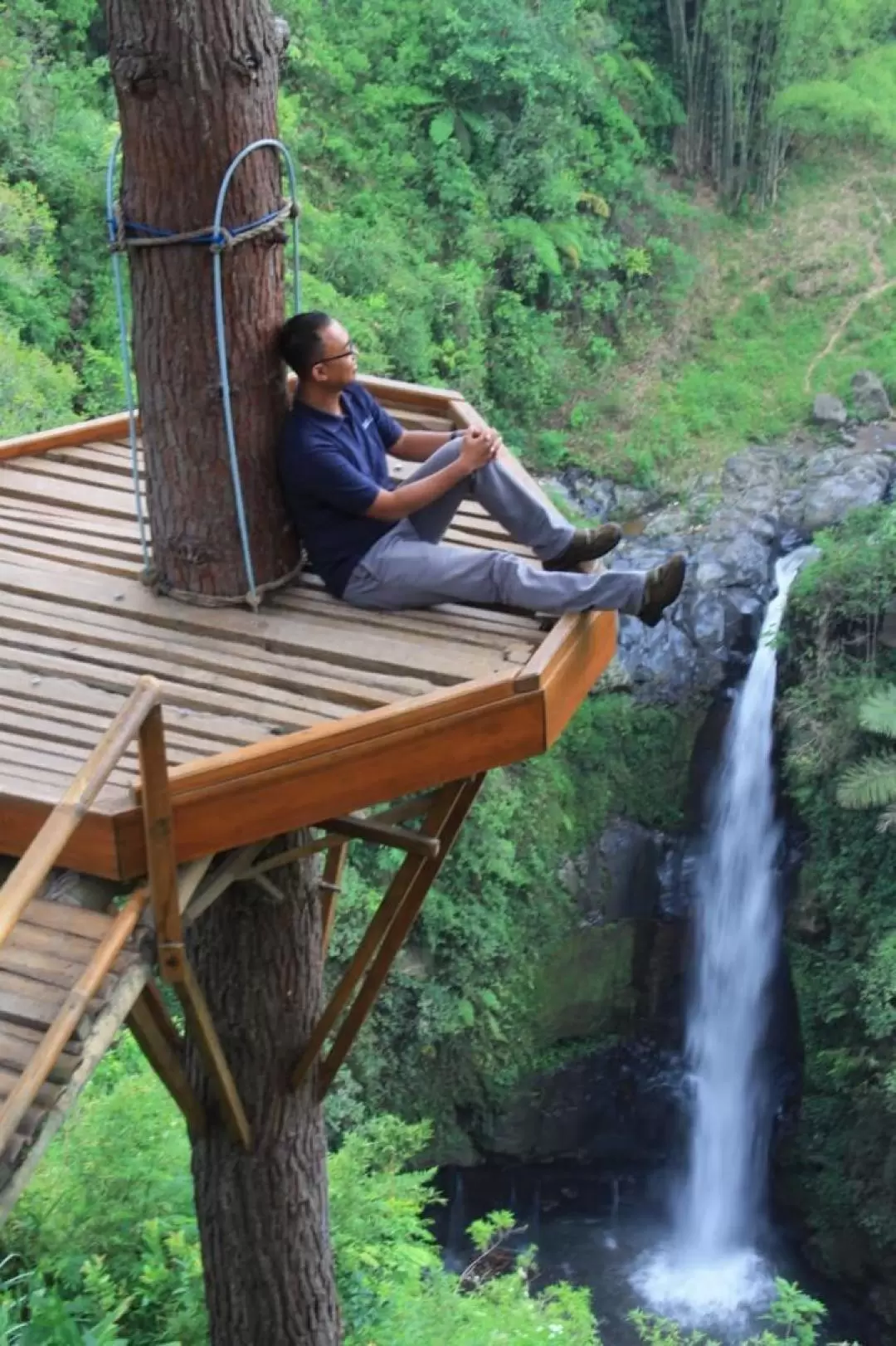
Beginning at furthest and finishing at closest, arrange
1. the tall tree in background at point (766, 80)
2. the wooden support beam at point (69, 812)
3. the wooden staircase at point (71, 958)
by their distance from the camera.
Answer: the tall tree in background at point (766, 80) < the wooden staircase at point (71, 958) < the wooden support beam at point (69, 812)

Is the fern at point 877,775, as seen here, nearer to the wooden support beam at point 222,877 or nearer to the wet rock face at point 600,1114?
the wet rock face at point 600,1114

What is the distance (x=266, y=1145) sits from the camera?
15.9ft

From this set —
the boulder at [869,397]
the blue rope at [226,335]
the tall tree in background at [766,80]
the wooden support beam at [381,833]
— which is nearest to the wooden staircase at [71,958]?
the wooden support beam at [381,833]

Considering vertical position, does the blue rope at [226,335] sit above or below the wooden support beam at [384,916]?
above

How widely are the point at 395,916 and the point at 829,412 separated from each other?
1331 cm

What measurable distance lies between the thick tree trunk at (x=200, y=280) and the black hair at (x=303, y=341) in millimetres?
67

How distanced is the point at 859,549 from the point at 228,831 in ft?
34.1

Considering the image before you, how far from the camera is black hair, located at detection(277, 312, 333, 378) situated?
4.18m

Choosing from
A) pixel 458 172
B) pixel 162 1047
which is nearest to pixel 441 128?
pixel 458 172

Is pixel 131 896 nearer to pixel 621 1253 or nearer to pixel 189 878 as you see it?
pixel 189 878

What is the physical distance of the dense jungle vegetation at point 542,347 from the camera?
717cm

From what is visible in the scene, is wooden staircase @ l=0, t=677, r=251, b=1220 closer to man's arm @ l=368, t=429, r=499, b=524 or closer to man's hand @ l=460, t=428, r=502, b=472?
man's arm @ l=368, t=429, r=499, b=524

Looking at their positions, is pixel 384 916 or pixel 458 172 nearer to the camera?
pixel 384 916

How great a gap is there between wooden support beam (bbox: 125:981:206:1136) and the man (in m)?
1.44
